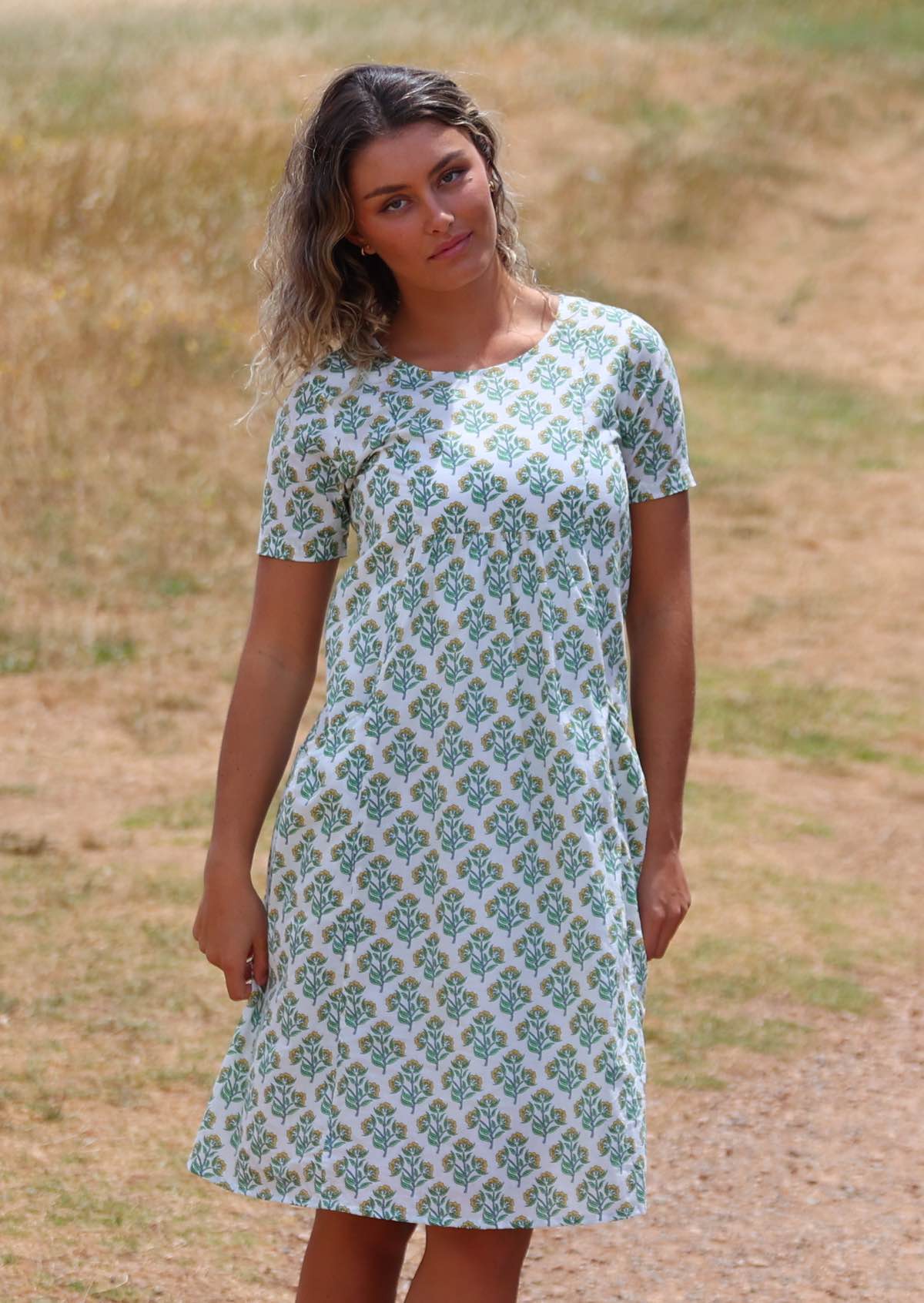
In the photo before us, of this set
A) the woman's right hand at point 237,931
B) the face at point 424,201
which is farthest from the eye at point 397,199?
the woman's right hand at point 237,931

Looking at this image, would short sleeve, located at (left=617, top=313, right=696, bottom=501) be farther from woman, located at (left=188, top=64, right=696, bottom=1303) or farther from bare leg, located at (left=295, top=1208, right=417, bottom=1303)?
bare leg, located at (left=295, top=1208, right=417, bottom=1303)

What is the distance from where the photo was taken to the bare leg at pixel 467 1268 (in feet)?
7.00

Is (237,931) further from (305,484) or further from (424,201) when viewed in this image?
(424,201)

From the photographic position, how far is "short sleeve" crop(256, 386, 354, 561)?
2.20 meters

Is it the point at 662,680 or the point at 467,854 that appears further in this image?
the point at 662,680

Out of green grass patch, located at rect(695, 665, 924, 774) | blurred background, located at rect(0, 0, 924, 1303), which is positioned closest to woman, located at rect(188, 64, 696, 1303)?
blurred background, located at rect(0, 0, 924, 1303)

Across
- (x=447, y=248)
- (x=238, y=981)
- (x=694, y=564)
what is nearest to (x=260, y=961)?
(x=238, y=981)

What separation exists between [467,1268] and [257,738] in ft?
2.28

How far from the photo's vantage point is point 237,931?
2264mm

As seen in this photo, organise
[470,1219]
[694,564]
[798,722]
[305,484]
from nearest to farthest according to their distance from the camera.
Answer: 1. [470,1219]
2. [305,484]
3. [798,722]
4. [694,564]

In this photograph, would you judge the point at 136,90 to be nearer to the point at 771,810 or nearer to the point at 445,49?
the point at 445,49

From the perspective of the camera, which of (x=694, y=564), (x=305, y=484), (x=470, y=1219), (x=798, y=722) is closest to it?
(x=470, y=1219)

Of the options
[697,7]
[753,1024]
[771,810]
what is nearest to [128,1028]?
[753,1024]

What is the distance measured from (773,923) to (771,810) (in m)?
1.04
